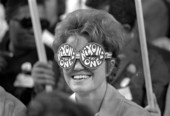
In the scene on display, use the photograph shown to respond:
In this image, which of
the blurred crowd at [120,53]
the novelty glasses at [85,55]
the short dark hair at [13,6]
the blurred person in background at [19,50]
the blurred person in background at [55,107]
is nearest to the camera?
the blurred person in background at [55,107]

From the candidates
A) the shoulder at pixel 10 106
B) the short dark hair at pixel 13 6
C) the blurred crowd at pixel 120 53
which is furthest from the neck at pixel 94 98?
the short dark hair at pixel 13 6

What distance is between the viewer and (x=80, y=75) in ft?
9.94

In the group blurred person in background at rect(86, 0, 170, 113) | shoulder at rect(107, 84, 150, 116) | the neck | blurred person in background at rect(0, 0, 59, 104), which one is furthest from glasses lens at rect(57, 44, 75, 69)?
blurred person in background at rect(0, 0, 59, 104)

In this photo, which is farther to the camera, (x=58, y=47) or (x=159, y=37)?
(x=159, y=37)

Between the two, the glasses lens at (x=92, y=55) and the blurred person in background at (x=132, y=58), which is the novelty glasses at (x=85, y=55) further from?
the blurred person in background at (x=132, y=58)

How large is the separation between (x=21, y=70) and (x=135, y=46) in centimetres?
101

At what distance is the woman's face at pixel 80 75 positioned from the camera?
3.03 metres

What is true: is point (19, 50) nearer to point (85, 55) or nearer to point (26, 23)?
Result: point (26, 23)

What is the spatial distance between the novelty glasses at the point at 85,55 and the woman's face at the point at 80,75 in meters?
0.02

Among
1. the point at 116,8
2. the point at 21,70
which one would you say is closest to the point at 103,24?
the point at 116,8

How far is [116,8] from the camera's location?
169 inches

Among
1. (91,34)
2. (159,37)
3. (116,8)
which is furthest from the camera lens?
(159,37)

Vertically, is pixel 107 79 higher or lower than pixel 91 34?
lower

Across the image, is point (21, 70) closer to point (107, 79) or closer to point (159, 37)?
point (159, 37)
